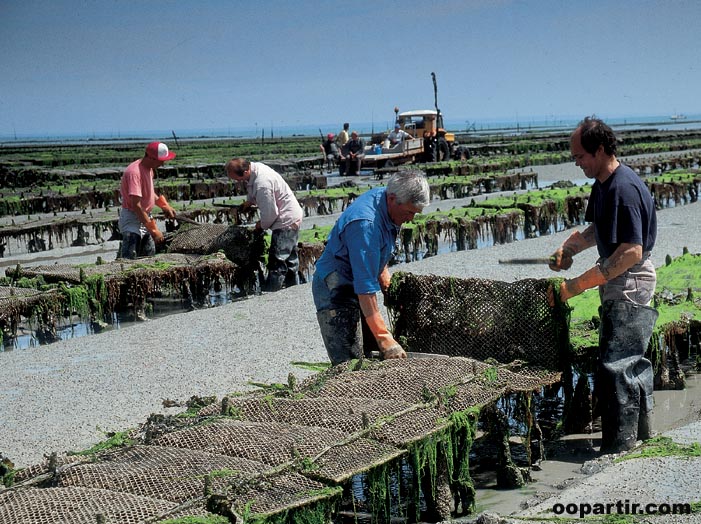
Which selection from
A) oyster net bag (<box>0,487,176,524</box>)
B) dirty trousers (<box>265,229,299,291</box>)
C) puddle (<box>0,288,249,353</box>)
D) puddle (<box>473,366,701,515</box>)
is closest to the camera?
oyster net bag (<box>0,487,176,524</box>)

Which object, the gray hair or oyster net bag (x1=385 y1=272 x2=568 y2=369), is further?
oyster net bag (x1=385 y1=272 x2=568 y2=369)

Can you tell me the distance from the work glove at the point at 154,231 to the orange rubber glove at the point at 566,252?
21.0 ft

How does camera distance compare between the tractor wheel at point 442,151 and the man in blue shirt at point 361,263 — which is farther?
the tractor wheel at point 442,151

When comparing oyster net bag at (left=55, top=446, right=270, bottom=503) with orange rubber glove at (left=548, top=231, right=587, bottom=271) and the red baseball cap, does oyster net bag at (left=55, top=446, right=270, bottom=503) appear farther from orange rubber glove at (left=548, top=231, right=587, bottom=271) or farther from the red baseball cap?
the red baseball cap

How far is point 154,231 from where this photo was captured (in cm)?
1131

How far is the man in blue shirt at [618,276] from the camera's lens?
4898mm

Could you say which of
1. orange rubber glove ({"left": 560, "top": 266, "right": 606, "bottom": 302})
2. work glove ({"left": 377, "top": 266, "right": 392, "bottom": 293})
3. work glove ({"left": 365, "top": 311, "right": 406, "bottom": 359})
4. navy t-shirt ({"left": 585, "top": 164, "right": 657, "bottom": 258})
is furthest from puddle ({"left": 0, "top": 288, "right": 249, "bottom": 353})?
navy t-shirt ({"left": 585, "top": 164, "right": 657, "bottom": 258})

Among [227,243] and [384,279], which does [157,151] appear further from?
[384,279]

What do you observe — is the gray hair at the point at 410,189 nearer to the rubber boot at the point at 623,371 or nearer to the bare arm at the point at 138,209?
the rubber boot at the point at 623,371

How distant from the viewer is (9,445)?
6.25m

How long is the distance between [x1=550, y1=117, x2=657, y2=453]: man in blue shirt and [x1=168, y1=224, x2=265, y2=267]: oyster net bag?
6.75 m

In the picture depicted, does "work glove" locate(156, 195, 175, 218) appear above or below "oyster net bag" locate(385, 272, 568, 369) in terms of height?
above

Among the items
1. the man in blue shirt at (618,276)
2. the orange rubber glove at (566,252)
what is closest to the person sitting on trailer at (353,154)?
the orange rubber glove at (566,252)

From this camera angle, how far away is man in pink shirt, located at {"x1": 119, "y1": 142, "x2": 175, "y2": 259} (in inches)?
400
